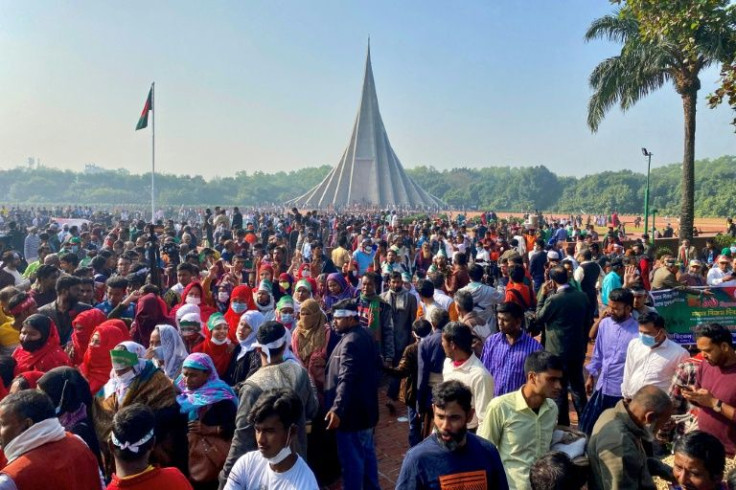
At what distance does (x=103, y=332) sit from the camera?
3.99 m

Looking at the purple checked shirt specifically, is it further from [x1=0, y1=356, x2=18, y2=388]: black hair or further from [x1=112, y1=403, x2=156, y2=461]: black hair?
[x1=0, y1=356, x2=18, y2=388]: black hair

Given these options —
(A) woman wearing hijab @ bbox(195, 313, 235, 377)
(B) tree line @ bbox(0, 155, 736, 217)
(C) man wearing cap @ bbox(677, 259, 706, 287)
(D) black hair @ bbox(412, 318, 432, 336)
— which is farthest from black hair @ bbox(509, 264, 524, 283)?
(B) tree line @ bbox(0, 155, 736, 217)

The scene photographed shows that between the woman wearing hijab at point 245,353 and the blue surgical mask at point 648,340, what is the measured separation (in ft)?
9.07

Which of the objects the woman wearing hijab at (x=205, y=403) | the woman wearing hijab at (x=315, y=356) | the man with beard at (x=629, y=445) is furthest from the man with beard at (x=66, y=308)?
the man with beard at (x=629, y=445)

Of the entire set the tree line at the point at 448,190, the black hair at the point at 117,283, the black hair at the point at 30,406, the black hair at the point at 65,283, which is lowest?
the black hair at the point at 30,406

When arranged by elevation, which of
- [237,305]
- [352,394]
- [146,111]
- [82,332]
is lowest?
[352,394]

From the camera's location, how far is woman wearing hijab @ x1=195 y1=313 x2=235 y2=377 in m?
4.38

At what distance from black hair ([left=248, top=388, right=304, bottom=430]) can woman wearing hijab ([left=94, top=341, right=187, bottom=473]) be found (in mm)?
885

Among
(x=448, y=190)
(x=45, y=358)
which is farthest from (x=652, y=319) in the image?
(x=448, y=190)

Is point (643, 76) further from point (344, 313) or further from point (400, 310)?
point (344, 313)

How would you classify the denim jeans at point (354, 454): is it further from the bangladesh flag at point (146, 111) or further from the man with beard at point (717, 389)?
the bangladesh flag at point (146, 111)

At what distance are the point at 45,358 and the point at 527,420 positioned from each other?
3.22 m

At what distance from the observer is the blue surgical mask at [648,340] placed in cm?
402

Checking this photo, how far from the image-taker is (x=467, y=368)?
3.41 meters
